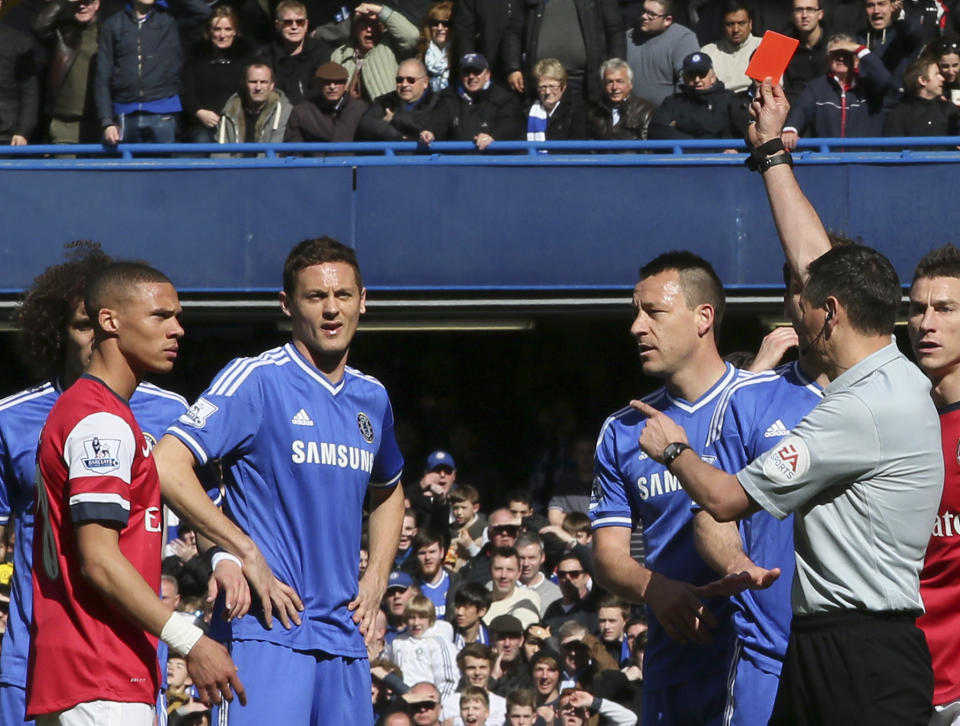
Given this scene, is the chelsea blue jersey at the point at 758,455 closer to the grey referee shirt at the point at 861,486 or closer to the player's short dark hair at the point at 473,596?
the grey referee shirt at the point at 861,486

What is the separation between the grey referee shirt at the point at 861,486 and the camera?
4.42 metres

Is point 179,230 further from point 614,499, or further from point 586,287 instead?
point 614,499

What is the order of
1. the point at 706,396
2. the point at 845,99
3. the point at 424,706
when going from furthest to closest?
the point at 845,99 < the point at 424,706 < the point at 706,396

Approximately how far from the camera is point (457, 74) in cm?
1405

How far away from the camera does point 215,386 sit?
5625mm

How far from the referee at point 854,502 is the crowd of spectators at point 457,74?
838cm

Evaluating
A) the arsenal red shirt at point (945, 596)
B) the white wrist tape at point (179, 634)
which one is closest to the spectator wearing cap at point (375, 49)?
the arsenal red shirt at point (945, 596)

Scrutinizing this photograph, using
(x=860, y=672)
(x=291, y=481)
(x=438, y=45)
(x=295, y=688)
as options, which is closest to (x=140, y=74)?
(x=438, y=45)

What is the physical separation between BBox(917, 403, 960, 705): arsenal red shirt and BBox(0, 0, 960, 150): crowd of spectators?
7.55 metres

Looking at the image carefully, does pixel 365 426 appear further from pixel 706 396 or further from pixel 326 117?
pixel 326 117

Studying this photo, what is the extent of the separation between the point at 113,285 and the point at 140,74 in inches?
357

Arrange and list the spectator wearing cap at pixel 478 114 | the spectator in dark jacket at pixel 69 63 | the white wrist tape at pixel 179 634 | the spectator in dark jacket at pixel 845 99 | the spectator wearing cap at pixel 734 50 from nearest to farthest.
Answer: the white wrist tape at pixel 179 634
the spectator in dark jacket at pixel 845 99
the spectator wearing cap at pixel 478 114
the spectator wearing cap at pixel 734 50
the spectator in dark jacket at pixel 69 63

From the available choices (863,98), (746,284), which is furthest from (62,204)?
(863,98)

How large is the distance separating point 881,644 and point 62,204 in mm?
10379
